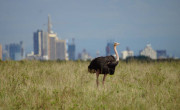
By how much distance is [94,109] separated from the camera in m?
7.15

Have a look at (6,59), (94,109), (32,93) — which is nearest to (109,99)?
(94,109)

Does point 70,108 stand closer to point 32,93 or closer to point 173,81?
point 32,93

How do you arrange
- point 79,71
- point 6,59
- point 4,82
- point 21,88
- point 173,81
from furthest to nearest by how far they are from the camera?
point 6,59 < point 79,71 < point 173,81 < point 4,82 < point 21,88

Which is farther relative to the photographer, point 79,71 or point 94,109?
point 79,71

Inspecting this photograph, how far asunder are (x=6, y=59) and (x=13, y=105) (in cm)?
1040

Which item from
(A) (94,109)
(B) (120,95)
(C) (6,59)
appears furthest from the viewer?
(C) (6,59)

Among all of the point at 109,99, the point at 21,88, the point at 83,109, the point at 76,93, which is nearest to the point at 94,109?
the point at 83,109

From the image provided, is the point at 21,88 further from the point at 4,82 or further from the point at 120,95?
the point at 120,95

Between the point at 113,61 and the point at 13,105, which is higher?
the point at 113,61

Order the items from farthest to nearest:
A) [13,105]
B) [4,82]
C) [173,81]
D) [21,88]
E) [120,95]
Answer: [173,81] < [4,82] < [21,88] < [120,95] < [13,105]

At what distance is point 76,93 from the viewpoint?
28.8 ft

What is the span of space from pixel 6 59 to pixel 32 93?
9.62 metres

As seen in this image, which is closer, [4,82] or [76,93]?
[76,93]

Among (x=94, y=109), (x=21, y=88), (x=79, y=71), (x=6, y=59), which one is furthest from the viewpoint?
(x=6, y=59)
